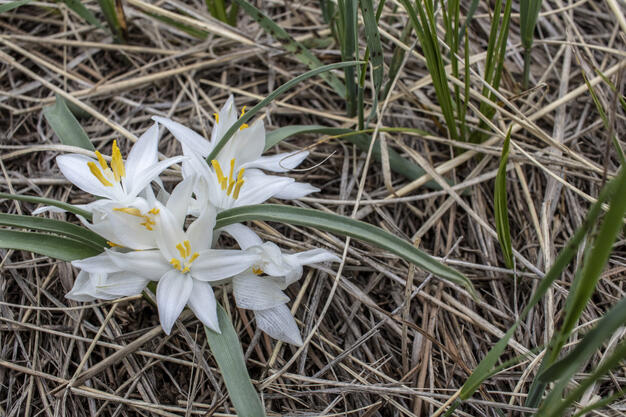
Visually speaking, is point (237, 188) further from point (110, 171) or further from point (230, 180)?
point (110, 171)

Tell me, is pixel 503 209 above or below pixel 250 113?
below

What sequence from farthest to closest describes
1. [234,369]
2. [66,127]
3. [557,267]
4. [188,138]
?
1. [66,127]
2. [188,138]
3. [234,369]
4. [557,267]

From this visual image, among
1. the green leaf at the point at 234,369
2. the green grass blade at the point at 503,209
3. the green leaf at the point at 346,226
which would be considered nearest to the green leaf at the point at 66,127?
the green leaf at the point at 346,226

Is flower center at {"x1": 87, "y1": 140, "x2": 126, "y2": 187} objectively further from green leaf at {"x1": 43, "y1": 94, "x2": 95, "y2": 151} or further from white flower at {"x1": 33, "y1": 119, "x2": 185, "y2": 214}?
green leaf at {"x1": 43, "y1": 94, "x2": 95, "y2": 151}

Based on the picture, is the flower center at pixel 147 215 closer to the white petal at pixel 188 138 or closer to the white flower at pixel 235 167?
the white flower at pixel 235 167

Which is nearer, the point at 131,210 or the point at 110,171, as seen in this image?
the point at 131,210

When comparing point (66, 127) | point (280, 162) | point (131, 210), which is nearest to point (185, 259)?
point (131, 210)

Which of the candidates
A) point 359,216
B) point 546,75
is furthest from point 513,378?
point 546,75
